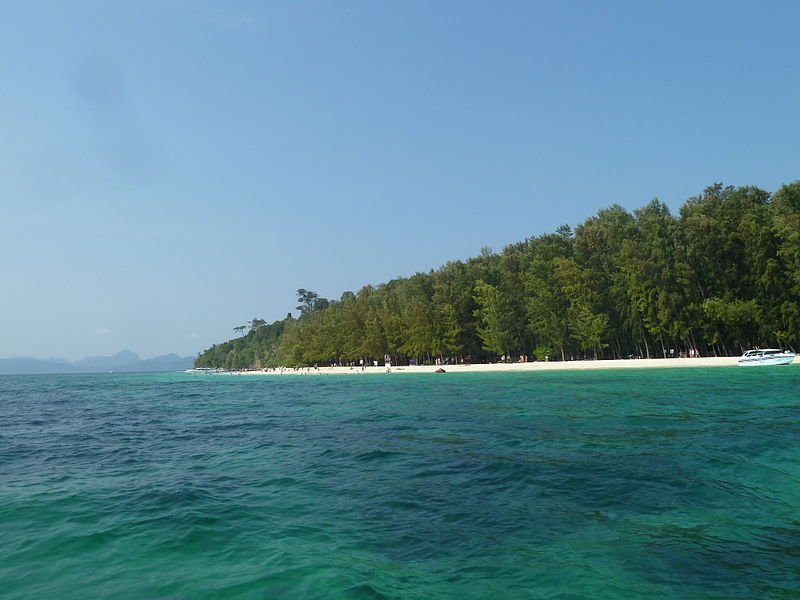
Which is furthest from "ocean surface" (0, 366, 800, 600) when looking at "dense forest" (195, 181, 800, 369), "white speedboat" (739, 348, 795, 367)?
"dense forest" (195, 181, 800, 369)

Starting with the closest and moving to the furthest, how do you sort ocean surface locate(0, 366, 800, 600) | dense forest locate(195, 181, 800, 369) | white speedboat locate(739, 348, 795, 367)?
ocean surface locate(0, 366, 800, 600) < white speedboat locate(739, 348, 795, 367) < dense forest locate(195, 181, 800, 369)

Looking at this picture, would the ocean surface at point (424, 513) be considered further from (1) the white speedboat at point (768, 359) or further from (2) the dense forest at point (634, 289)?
(2) the dense forest at point (634, 289)

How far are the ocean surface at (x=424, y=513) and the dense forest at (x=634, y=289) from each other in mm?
49753

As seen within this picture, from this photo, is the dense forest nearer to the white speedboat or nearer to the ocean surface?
the white speedboat

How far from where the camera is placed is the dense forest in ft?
199

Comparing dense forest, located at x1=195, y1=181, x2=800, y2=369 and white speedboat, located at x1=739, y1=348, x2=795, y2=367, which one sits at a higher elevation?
dense forest, located at x1=195, y1=181, x2=800, y2=369

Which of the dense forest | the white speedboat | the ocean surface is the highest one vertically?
the dense forest

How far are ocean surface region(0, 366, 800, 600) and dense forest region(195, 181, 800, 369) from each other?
163 feet

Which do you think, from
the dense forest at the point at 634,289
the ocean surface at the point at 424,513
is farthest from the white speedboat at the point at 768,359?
the ocean surface at the point at 424,513

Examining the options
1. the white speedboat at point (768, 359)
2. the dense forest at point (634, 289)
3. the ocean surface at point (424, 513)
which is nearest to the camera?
the ocean surface at point (424, 513)

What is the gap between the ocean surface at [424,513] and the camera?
6.84 metres

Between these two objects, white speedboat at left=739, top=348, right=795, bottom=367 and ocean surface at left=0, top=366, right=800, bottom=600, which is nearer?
ocean surface at left=0, top=366, right=800, bottom=600

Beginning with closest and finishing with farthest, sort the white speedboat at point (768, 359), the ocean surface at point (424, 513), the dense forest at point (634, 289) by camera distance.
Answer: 1. the ocean surface at point (424, 513)
2. the white speedboat at point (768, 359)
3. the dense forest at point (634, 289)

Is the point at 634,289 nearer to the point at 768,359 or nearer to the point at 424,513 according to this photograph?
the point at 768,359
